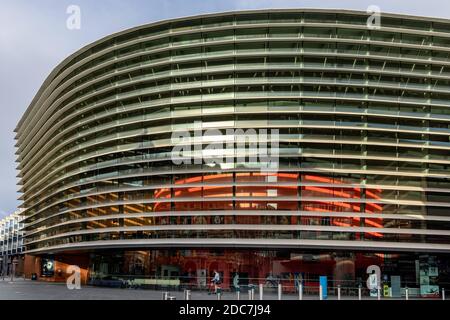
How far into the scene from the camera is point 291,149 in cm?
4703

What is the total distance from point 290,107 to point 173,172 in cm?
1330

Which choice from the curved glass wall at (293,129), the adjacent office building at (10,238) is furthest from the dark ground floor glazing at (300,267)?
the adjacent office building at (10,238)

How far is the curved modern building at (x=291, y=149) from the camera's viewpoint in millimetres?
46406

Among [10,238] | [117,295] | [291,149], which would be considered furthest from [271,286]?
[10,238]

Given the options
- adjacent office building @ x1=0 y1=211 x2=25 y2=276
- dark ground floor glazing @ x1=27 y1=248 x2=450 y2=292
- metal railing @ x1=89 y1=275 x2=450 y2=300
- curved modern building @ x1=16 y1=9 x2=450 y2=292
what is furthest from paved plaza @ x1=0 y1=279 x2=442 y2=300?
adjacent office building @ x1=0 y1=211 x2=25 y2=276

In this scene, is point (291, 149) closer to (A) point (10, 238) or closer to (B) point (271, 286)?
(B) point (271, 286)

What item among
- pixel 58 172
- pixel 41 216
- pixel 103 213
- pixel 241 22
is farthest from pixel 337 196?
pixel 41 216

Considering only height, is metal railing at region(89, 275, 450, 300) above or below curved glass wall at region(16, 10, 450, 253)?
below

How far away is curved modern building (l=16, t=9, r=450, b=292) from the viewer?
46.4 m

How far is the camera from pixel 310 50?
159 feet

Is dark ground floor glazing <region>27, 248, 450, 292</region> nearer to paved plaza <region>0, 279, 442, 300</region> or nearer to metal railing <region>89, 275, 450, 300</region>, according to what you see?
metal railing <region>89, 275, 450, 300</region>

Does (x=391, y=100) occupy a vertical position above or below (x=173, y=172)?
above
